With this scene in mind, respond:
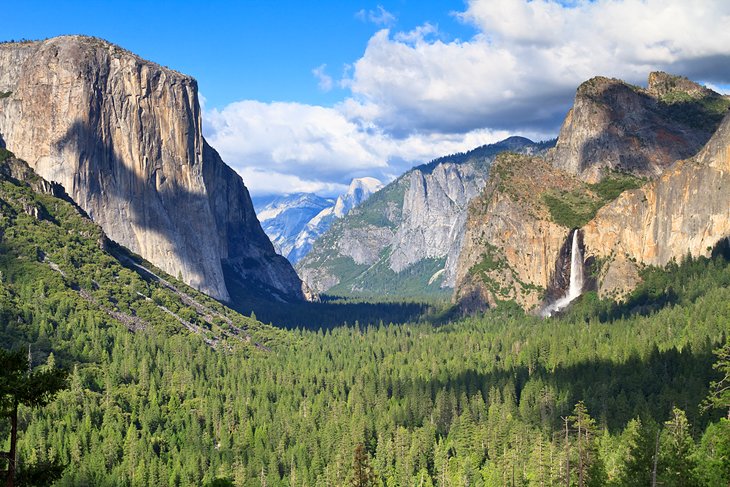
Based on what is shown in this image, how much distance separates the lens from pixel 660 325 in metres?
192

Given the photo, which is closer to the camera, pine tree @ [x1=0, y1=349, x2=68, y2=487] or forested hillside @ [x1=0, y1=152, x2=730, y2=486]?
pine tree @ [x1=0, y1=349, x2=68, y2=487]

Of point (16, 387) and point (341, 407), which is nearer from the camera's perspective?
point (16, 387)

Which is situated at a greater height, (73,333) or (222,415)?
(73,333)

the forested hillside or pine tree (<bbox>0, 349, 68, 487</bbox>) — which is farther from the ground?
pine tree (<bbox>0, 349, 68, 487</bbox>)

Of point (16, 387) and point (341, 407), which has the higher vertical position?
point (16, 387)

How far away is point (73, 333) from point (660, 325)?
134m

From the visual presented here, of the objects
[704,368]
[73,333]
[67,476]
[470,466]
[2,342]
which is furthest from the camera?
[73,333]

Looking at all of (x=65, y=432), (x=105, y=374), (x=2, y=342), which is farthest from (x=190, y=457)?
(x=2, y=342)

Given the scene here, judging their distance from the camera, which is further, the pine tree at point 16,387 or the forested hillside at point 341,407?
the forested hillside at point 341,407

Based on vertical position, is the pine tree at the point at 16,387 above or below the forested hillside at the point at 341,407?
above

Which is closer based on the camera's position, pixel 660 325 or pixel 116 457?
pixel 116 457

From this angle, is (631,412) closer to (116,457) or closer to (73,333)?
(116,457)

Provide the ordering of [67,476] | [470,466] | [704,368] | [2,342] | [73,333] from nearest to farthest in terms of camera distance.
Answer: [67,476] < [470,466] < [704,368] < [2,342] < [73,333]

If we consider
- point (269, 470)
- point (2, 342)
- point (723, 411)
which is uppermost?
point (2, 342)
